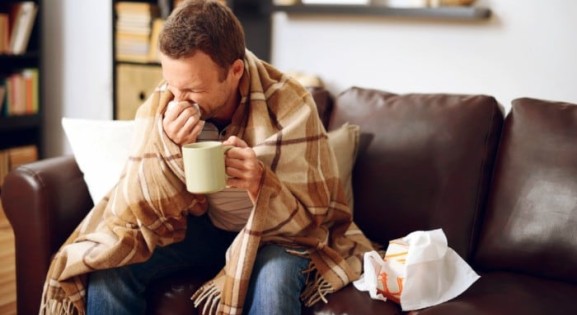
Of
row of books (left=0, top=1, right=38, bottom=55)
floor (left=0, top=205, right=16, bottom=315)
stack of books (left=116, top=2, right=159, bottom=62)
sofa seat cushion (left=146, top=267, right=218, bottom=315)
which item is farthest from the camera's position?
row of books (left=0, top=1, right=38, bottom=55)

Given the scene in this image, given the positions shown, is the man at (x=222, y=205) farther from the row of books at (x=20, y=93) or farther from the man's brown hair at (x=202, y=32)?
the row of books at (x=20, y=93)

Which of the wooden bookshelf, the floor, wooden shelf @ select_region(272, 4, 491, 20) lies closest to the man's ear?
wooden shelf @ select_region(272, 4, 491, 20)

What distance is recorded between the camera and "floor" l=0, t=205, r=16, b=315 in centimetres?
244

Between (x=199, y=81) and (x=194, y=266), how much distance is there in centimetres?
53

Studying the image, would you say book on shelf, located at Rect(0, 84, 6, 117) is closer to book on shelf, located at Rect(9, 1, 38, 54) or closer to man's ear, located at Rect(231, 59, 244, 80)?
book on shelf, located at Rect(9, 1, 38, 54)

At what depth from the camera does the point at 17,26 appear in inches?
144

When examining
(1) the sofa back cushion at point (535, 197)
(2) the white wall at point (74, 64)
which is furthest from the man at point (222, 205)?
(2) the white wall at point (74, 64)

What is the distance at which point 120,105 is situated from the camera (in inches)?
140

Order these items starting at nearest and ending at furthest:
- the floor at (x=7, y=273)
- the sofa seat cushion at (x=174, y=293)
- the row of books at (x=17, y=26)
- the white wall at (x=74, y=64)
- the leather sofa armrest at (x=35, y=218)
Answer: the sofa seat cushion at (x=174, y=293), the leather sofa armrest at (x=35, y=218), the floor at (x=7, y=273), the white wall at (x=74, y=64), the row of books at (x=17, y=26)

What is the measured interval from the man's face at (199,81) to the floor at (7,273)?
46.5 inches

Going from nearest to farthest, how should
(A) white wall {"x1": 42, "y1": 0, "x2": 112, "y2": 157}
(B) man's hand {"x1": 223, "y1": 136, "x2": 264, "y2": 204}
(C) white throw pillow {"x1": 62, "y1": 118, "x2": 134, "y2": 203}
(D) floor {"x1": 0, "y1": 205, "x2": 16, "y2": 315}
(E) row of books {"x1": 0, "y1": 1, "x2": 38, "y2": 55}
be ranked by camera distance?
1. (B) man's hand {"x1": 223, "y1": 136, "x2": 264, "y2": 204}
2. (C) white throw pillow {"x1": 62, "y1": 118, "x2": 134, "y2": 203}
3. (D) floor {"x1": 0, "y1": 205, "x2": 16, "y2": 315}
4. (A) white wall {"x1": 42, "y1": 0, "x2": 112, "y2": 157}
5. (E) row of books {"x1": 0, "y1": 1, "x2": 38, "y2": 55}

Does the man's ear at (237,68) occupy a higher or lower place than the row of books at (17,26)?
lower

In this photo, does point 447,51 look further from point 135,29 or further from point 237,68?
point 135,29

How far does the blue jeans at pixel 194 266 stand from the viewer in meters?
1.64
